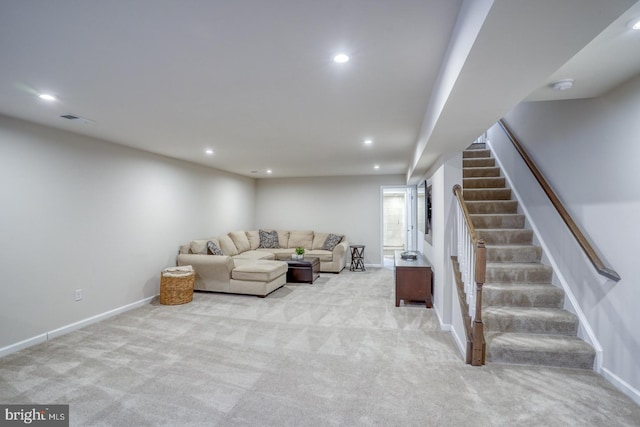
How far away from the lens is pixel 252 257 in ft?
21.1

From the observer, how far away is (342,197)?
25.9 ft

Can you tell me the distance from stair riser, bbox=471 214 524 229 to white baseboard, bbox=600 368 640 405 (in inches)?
73.5

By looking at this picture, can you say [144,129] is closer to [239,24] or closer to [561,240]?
[239,24]

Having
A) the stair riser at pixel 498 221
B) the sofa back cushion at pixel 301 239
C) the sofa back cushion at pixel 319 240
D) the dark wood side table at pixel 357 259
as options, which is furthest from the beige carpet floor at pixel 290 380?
the sofa back cushion at pixel 301 239

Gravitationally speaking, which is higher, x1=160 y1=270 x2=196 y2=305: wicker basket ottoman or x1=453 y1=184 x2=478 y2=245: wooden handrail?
x1=453 y1=184 x2=478 y2=245: wooden handrail

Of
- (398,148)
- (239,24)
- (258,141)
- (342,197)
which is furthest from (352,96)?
(342,197)

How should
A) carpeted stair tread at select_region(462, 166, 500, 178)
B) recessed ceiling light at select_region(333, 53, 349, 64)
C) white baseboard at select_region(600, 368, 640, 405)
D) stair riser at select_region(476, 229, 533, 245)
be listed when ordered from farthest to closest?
carpeted stair tread at select_region(462, 166, 500, 178) < stair riser at select_region(476, 229, 533, 245) < white baseboard at select_region(600, 368, 640, 405) < recessed ceiling light at select_region(333, 53, 349, 64)

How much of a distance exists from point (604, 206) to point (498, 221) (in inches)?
59.2

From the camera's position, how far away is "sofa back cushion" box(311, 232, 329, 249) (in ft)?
24.7

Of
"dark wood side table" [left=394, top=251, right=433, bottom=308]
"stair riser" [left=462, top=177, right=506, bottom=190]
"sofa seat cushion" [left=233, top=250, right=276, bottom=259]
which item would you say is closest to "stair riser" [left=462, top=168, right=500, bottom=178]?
"stair riser" [left=462, top=177, right=506, bottom=190]

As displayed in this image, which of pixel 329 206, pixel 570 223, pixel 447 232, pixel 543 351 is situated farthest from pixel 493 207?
pixel 329 206

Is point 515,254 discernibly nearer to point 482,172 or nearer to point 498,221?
point 498,221

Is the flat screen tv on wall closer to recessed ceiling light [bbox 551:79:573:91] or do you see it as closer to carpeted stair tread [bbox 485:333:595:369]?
carpeted stair tread [bbox 485:333:595:369]

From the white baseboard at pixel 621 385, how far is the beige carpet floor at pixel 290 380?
0.16 ft
